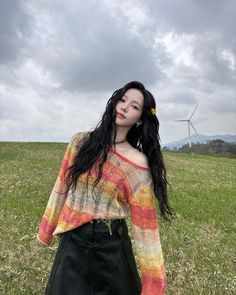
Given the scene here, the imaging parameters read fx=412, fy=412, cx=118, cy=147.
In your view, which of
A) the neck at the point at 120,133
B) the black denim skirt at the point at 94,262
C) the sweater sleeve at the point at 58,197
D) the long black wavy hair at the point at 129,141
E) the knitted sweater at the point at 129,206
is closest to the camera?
the black denim skirt at the point at 94,262

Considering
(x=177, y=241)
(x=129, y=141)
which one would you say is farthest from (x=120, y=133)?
(x=177, y=241)

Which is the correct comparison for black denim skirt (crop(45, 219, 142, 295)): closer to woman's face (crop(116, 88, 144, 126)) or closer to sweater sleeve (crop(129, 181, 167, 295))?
sweater sleeve (crop(129, 181, 167, 295))

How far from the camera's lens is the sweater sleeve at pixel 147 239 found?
556 centimetres

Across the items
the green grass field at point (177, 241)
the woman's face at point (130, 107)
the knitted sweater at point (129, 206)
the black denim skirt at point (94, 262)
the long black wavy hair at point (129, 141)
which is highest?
the woman's face at point (130, 107)

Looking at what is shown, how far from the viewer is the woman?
5.44m

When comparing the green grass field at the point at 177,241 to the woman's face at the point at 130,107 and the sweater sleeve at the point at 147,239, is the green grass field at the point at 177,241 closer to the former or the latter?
the sweater sleeve at the point at 147,239

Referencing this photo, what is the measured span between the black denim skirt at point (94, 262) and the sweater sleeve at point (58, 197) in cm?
67

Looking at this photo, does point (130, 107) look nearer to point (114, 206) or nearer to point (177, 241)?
point (114, 206)

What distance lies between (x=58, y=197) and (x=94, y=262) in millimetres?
1214

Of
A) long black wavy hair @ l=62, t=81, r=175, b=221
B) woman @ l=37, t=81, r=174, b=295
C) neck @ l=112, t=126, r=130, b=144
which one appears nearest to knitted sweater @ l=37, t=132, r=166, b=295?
woman @ l=37, t=81, r=174, b=295

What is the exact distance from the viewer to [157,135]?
19.6ft

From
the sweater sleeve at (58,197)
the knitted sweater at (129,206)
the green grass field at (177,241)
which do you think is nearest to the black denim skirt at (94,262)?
the knitted sweater at (129,206)

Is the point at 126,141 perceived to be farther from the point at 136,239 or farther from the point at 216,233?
the point at 216,233

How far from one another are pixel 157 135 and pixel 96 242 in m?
1.76
